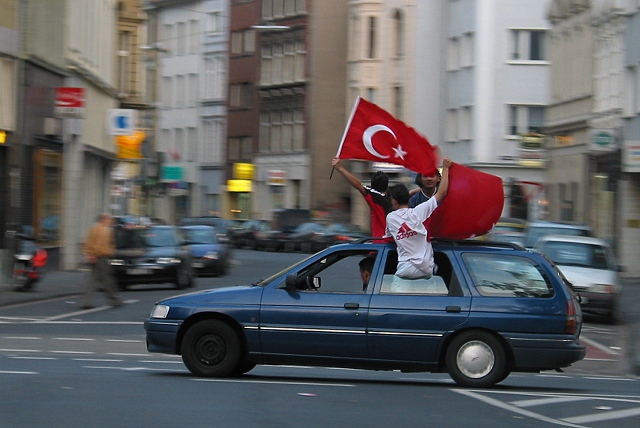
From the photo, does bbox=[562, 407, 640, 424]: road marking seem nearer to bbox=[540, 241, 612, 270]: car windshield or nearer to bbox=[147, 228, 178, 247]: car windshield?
bbox=[540, 241, 612, 270]: car windshield

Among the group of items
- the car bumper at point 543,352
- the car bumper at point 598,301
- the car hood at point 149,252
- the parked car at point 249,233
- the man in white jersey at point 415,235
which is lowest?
the parked car at point 249,233

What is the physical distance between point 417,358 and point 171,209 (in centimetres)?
8107

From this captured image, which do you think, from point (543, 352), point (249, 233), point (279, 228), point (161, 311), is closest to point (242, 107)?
point (249, 233)

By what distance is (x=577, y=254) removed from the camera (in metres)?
27.5

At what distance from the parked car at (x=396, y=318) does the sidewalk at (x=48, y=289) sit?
13.4 metres

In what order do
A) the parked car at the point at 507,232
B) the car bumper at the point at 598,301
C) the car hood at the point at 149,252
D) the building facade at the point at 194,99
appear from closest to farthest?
the car bumper at the point at 598,301, the car hood at the point at 149,252, the parked car at the point at 507,232, the building facade at the point at 194,99

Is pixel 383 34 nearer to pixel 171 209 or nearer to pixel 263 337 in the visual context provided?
pixel 171 209

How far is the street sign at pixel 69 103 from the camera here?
33.0 meters

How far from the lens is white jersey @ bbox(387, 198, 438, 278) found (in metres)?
13.3

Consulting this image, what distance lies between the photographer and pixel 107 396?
39.5 feet

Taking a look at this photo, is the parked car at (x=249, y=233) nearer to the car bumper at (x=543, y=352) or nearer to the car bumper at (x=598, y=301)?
the car bumper at (x=598, y=301)

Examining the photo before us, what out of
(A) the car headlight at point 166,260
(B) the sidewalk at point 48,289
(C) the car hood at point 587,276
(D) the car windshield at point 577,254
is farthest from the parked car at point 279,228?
(C) the car hood at point 587,276

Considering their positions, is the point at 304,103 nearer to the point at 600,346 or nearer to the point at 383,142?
the point at 600,346

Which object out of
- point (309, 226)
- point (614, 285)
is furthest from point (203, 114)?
point (614, 285)
